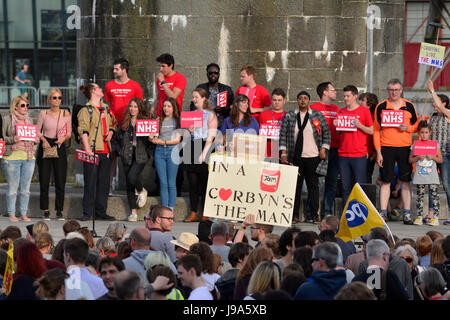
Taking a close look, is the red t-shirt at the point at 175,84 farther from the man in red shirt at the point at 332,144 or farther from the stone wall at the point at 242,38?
the man in red shirt at the point at 332,144

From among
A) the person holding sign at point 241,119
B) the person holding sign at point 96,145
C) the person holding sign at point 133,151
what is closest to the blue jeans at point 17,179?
the person holding sign at point 96,145

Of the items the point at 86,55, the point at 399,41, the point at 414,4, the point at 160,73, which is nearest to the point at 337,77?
the point at 399,41

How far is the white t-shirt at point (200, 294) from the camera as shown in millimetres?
7082

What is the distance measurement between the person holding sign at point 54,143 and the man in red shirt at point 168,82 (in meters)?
1.26

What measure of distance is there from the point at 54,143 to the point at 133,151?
42.9 inches

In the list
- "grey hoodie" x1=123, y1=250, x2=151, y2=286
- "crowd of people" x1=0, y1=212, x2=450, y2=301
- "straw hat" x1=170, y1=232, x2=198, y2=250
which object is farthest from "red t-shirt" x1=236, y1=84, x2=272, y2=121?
"grey hoodie" x1=123, y1=250, x2=151, y2=286

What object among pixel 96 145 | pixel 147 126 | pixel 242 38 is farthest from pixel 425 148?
pixel 96 145

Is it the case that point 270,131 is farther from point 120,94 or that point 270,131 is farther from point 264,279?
point 264,279

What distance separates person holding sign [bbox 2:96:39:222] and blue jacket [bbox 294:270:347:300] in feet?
25.2

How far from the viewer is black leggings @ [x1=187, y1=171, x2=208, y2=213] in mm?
14141

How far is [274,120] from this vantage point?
45.8ft

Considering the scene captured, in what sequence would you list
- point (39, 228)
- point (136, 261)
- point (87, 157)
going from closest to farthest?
point (136, 261), point (39, 228), point (87, 157)

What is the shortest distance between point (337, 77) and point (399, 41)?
135cm

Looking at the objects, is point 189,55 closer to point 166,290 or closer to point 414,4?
point 166,290
